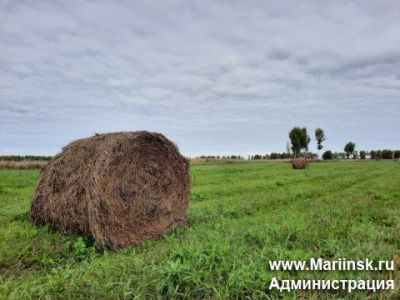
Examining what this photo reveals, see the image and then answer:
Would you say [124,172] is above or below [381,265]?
above

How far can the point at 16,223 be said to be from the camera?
789 cm

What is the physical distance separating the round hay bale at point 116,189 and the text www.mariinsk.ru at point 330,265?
148 inches

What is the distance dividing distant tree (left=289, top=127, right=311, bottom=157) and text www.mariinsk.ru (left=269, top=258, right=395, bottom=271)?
12120cm

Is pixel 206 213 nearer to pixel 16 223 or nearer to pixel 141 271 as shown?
pixel 16 223

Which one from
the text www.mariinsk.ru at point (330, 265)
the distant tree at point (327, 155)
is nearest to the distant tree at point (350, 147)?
the distant tree at point (327, 155)

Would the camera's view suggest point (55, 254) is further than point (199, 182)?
No

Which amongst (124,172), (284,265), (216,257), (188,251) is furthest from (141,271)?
(124,172)

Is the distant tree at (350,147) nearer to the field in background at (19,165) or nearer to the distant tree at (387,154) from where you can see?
the distant tree at (387,154)

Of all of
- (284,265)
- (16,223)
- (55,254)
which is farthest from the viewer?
(16,223)

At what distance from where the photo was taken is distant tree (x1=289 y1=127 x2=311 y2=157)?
12225 centimetres

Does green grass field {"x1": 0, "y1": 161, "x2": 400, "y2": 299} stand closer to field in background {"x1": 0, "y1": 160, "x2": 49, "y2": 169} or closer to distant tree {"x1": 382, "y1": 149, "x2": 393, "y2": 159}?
field in background {"x1": 0, "y1": 160, "x2": 49, "y2": 169}

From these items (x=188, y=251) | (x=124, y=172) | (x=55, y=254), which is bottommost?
(x=55, y=254)

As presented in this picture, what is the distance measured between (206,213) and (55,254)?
460 cm

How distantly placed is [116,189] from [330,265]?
4775mm
